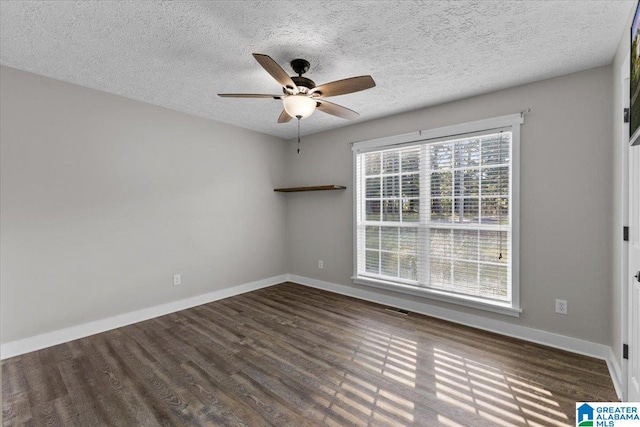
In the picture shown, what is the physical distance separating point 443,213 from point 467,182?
1.46 feet

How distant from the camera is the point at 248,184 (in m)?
4.58

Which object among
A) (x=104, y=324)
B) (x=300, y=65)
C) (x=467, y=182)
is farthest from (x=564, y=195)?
(x=104, y=324)

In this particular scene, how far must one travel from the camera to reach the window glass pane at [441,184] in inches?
133

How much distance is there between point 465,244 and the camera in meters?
3.29

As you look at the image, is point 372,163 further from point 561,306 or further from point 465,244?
point 561,306

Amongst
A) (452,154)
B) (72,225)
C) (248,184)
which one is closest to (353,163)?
(452,154)

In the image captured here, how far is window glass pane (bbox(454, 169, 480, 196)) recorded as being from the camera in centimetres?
317

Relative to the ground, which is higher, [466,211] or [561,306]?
[466,211]

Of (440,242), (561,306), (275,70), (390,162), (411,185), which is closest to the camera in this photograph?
(275,70)

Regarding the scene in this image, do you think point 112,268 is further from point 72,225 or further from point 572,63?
point 572,63

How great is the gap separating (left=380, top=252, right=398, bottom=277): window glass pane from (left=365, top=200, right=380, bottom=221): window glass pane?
524mm

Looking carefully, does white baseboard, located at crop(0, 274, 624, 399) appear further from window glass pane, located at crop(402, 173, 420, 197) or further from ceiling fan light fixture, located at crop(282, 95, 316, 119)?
ceiling fan light fixture, located at crop(282, 95, 316, 119)

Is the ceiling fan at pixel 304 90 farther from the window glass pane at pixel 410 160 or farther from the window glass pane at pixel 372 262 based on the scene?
the window glass pane at pixel 372 262

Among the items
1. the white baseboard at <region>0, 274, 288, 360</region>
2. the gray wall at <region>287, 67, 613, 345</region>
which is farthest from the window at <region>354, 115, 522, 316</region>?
the white baseboard at <region>0, 274, 288, 360</region>
